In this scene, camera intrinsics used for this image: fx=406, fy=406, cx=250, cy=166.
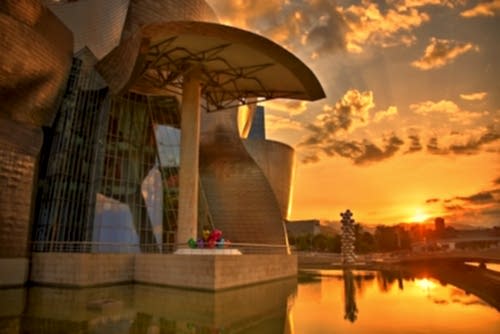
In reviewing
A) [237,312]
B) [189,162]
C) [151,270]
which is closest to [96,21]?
[189,162]

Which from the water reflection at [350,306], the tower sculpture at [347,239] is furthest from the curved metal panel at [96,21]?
the tower sculpture at [347,239]

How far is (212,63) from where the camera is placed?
26984mm

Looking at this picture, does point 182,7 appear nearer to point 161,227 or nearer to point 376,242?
point 161,227

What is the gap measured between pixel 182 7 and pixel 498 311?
95.9 feet

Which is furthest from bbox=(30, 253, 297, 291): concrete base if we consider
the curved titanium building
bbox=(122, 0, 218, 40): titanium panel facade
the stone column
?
bbox=(122, 0, 218, 40): titanium panel facade

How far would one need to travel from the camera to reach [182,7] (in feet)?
107

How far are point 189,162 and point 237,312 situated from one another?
13.9m

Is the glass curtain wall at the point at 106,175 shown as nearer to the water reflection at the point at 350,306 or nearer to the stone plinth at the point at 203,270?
the stone plinth at the point at 203,270

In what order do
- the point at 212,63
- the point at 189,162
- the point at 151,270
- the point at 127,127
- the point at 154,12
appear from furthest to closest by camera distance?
the point at 154,12
the point at 127,127
the point at 212,63
the point at 189,162
the point at 151,270

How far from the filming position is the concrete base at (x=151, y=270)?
1844 cm

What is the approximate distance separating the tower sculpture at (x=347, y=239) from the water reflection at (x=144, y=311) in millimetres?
38161

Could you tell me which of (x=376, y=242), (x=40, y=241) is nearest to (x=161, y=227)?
(x=40, y=241)

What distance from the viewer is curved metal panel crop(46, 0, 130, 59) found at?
3294 cm

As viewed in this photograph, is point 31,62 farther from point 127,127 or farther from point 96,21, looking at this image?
point 96,21
